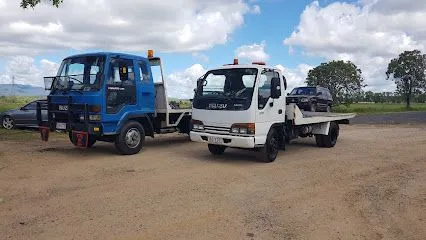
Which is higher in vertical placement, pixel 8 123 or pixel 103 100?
pixel 103 100

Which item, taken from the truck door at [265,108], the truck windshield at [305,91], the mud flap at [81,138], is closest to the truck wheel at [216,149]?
the truck door at [265,108]

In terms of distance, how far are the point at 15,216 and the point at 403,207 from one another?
5.57 m

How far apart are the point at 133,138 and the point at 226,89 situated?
2.73 m

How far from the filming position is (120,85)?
1074 cm

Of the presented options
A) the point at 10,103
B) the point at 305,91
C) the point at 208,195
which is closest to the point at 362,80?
the point at 305,91

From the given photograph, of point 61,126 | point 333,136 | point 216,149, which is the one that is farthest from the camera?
point 333,136

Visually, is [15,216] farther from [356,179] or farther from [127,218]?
[356,179]

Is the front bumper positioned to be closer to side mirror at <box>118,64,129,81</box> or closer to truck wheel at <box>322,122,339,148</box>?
side mirror at <box>118,64,129,81</box>

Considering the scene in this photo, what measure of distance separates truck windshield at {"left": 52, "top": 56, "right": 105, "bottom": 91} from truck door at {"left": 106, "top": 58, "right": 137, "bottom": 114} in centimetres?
28

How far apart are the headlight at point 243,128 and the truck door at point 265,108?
0.49 feet

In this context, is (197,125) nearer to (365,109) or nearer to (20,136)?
(20,136)

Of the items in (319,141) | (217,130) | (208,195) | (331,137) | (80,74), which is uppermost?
(80,74)

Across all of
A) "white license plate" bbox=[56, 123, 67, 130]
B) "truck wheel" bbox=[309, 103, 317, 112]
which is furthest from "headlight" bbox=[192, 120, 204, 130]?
"truck wheel" bbox=[309, 103, 317, 112]

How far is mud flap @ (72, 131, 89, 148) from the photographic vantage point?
33.8 ft
